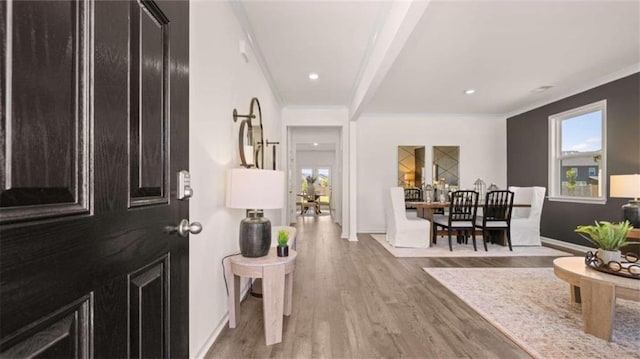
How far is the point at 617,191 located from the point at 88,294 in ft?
16.9

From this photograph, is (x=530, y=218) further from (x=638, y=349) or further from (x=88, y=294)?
(x=88, y=294)

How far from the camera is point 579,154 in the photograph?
495 cm

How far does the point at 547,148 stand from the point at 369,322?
5305 mm

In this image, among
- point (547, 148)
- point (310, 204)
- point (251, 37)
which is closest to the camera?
point (251, 37)

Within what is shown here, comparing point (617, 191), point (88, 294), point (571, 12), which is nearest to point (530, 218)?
point (617, 191)

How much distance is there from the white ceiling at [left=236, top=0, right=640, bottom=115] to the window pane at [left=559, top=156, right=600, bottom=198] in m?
1.20

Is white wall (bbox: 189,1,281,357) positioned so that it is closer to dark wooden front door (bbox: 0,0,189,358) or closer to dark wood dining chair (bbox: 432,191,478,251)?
dark wooden front door (bbox: 0,0,189,358)

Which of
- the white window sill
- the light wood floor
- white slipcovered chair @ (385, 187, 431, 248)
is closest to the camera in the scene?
the light wood floor

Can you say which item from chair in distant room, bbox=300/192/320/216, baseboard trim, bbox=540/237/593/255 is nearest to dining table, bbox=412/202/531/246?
baseboard trim, bbox=540/237/593/255

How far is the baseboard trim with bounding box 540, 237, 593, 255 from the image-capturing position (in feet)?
15.2

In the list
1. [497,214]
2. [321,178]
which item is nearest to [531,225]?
[497,214]

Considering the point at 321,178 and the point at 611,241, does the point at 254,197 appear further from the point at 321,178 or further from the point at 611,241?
the point at 321,178

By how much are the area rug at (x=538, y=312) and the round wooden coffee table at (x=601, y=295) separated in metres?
0.09

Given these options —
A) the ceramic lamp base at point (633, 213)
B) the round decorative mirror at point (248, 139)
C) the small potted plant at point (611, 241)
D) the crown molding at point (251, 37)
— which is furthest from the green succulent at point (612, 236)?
the crown molding at point (251, 37)
